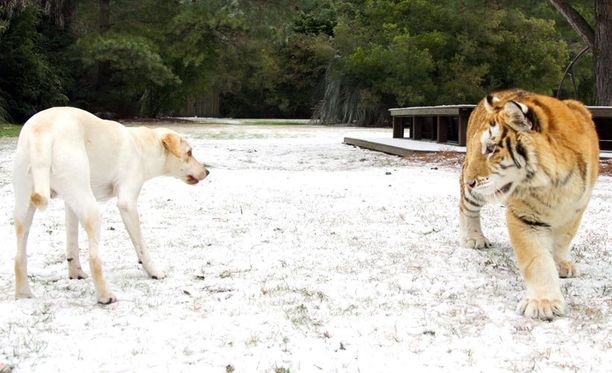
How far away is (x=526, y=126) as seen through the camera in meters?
2.96

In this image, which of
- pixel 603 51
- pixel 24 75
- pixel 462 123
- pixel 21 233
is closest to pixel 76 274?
pixel 21 233

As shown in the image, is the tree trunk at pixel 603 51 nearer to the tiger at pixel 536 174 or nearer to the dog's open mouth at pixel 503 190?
the tiger at pixel 536 174

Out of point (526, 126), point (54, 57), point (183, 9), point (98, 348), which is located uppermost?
point (183, 9)

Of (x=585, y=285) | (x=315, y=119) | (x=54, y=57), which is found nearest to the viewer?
(x=585, y=285)

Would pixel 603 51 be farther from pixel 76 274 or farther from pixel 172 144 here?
pixel 76 274

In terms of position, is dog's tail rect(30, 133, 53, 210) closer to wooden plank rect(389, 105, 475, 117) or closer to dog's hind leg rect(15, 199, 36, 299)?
dog's hind leg rect(15, 199, 36, 299)

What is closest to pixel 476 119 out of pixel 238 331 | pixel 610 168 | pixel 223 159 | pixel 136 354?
pixel 238 331

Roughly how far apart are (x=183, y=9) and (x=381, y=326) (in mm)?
25266

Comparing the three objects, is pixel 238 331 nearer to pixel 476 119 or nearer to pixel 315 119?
pixel 476 119

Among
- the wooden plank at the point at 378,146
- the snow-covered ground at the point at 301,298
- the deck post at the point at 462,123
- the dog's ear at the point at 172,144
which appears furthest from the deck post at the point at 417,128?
the dog's ear at the point at 172,144

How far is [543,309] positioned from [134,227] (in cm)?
220

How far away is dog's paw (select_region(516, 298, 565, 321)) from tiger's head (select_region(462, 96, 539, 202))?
53 centimetres

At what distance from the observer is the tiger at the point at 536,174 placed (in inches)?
118

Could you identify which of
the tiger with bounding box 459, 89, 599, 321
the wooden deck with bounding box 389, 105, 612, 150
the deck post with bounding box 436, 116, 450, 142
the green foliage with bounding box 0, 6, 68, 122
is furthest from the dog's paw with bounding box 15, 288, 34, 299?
the green foliage with bounding box 0, 6, 68, 122
